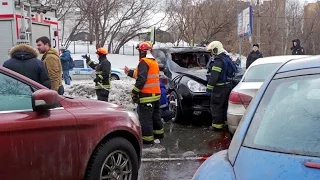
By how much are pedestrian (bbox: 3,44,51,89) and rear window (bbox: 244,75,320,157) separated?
12.8 ft

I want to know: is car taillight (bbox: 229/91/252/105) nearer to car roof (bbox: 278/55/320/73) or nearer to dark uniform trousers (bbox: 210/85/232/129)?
dark uniform trousers (bbox: 210/85/232/129)

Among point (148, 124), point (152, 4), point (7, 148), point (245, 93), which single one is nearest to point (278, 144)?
point (7, 148)

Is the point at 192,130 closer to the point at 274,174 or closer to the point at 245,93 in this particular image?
the point at 245,93

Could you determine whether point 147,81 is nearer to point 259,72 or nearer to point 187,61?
point 259,72

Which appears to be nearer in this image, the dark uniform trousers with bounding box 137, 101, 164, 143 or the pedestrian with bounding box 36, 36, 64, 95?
the pedestrian with bounding box 36, 36, 64, 95

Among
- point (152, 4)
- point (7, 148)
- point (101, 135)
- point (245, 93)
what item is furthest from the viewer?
point (152, 4)

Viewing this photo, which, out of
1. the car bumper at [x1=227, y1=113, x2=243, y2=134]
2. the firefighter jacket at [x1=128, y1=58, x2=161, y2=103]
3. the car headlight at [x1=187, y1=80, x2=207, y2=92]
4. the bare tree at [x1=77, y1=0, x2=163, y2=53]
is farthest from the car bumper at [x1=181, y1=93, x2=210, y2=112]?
the bare tree at [x1=77, y1=0, x2=163, y2=53]

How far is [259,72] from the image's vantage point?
6.83 metres

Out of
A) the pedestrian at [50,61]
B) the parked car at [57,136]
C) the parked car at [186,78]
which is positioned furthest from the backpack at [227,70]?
the parked car at [57,136]

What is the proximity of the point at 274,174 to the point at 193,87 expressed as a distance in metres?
6.32

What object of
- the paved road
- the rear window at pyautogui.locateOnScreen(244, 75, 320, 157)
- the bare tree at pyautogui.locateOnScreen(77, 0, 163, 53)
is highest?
the bare tree at pyautogui.locateOnScreen(77, 0, 163, 53)

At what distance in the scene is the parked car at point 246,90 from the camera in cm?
627

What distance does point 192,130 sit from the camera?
8.01 m

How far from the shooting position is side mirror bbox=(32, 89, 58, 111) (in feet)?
10.9
